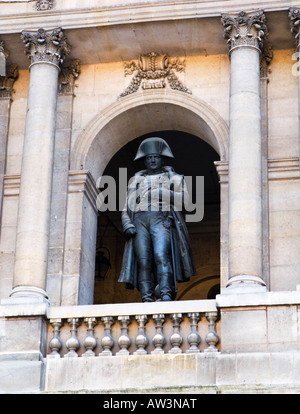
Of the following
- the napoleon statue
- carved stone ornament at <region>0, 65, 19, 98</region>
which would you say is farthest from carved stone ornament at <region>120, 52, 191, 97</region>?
carved stone ornament at <region>0, 65, 19, 98</region>

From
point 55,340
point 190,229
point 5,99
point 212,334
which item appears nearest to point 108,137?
point 5,99

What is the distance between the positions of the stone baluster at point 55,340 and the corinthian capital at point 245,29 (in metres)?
5.09

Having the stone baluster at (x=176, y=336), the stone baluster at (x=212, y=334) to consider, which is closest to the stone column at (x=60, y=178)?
the stone baluster at (x=176, y=336)

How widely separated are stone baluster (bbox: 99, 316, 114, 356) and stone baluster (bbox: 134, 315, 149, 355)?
0.38 metres

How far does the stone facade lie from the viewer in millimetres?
19656

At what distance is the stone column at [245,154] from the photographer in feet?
66.4

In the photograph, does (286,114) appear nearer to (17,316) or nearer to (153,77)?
(153,77)

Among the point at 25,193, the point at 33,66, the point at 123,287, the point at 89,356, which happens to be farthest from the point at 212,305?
the point at 123,287

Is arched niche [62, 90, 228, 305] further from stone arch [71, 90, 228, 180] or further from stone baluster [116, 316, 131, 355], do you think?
stone baluster [116, 316, 131, 355]

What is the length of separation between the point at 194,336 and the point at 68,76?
5474mm

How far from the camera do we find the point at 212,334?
19.8 meters

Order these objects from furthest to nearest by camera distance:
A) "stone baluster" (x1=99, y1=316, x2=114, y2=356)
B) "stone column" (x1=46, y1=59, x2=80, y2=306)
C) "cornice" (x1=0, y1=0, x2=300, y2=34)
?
1. "cornice" (x1=0, y1=0, x2=300, y2=34)
2. "stone column" (x1=46, y1=59, x2=80, y2=306)
3. "stone baluster" (x1=99, y1=316, x2=114, y2=356)

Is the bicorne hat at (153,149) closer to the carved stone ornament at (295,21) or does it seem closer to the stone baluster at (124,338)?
the carved stone ornament at (295,21)

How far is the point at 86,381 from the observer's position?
19.7m
